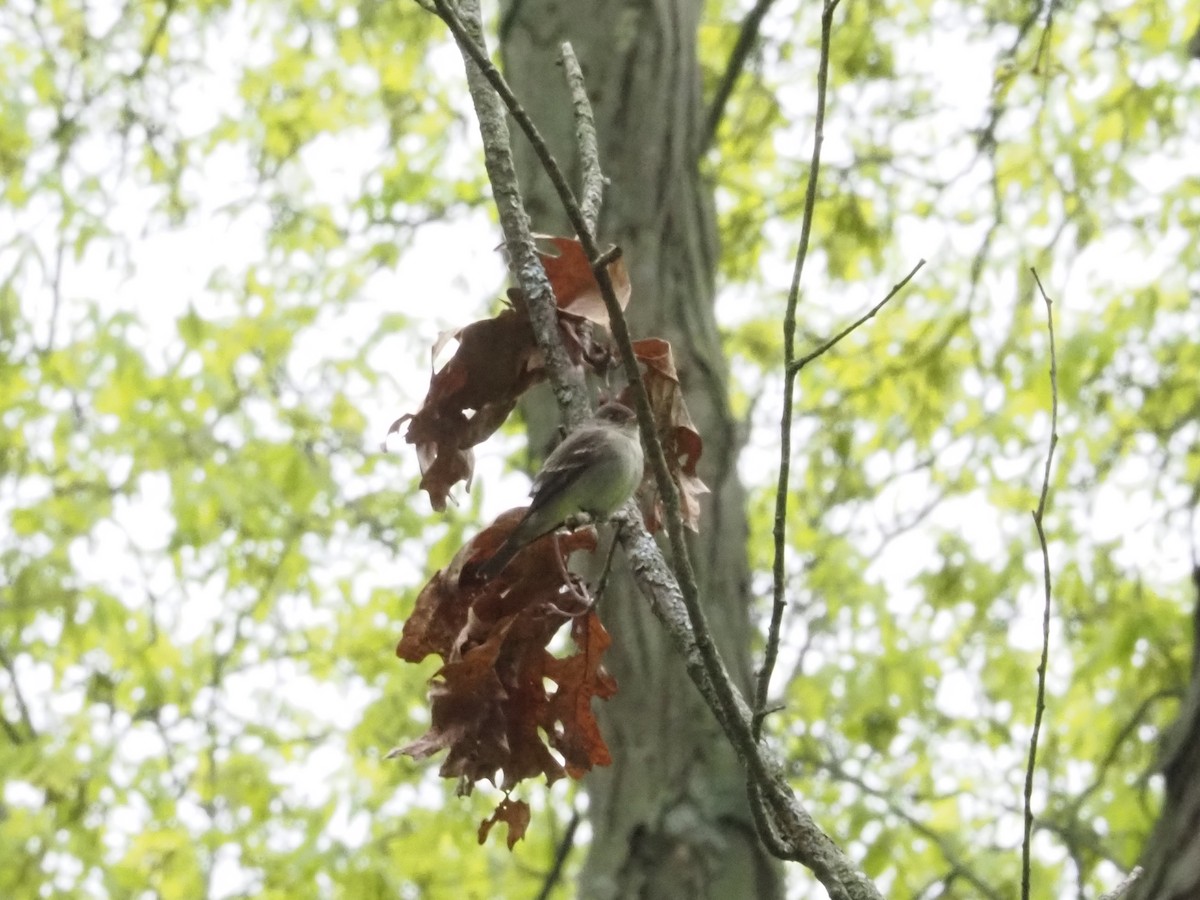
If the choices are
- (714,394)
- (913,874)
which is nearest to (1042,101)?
(714,394)

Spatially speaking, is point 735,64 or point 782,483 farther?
point 735,64

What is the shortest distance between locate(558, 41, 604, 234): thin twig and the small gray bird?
0.74 feet

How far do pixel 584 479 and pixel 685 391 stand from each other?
140 cm

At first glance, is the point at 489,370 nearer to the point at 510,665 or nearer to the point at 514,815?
the point at 510,665

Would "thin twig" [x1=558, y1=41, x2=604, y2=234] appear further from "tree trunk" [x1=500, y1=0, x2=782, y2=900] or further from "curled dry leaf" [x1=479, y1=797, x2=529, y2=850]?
"tree trunk" [x1=500, y1=0, x2=782, y2=900]

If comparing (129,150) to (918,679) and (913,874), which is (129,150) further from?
(913,874)

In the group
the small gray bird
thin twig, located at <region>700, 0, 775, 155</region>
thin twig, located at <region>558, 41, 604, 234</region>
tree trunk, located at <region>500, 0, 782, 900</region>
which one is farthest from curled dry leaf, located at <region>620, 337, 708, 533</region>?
thin twig, located at <region>700, 0, 775, 155</region>

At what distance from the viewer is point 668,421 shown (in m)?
1.31

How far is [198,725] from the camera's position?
5.63m

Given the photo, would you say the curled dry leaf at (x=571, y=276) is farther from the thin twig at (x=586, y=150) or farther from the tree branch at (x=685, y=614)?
the tree branch at (x=685, y=614)

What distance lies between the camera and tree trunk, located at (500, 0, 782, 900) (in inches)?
89.1

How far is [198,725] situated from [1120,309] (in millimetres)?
4608

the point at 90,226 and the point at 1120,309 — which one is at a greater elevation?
the point at 1120,309

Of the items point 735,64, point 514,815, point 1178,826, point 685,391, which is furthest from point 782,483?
point 735,64
